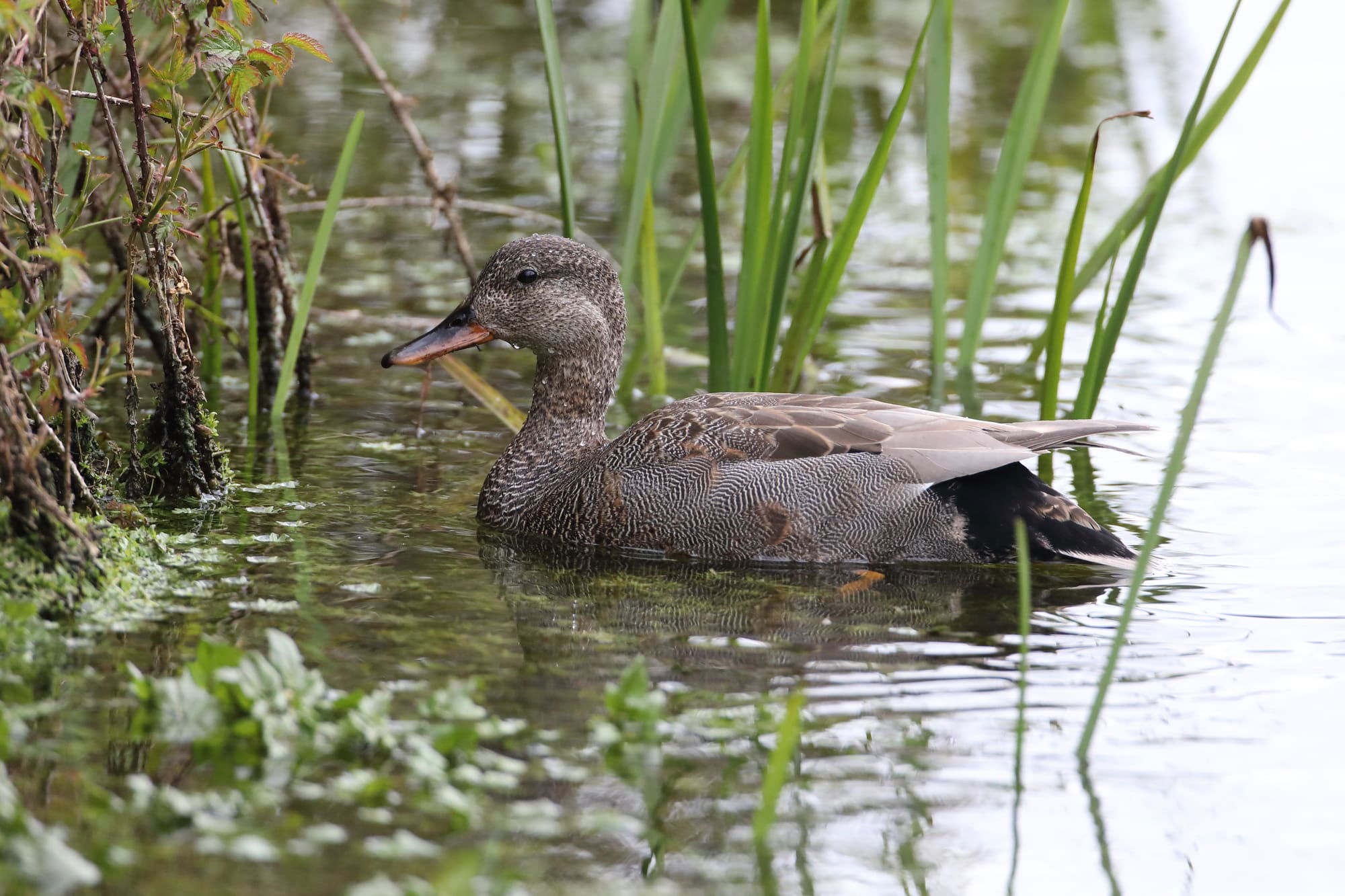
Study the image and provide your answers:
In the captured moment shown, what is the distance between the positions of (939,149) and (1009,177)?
33 centimetres

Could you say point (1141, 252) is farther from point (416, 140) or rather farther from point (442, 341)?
point (416, 140)

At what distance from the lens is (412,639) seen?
495 cm

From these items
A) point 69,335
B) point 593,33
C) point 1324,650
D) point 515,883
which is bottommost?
point 515,883

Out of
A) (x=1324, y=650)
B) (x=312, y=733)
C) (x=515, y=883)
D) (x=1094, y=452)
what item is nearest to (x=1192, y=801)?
(x=1324, y=650)

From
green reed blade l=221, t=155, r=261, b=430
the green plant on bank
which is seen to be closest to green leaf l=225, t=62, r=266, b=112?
the green plant on bank

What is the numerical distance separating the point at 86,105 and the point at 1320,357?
21.7 feet

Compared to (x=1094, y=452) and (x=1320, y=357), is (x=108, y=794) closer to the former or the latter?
(x=1094, y=452)

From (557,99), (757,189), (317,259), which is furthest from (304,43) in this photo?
(757,189)

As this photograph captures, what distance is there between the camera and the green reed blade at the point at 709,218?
599cm

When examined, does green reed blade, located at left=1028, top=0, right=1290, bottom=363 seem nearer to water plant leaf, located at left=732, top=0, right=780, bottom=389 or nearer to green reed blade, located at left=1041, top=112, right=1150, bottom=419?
green reed blade, located at left=1041, top=112, right=1150, bottom=419

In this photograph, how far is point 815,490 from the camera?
6012mm

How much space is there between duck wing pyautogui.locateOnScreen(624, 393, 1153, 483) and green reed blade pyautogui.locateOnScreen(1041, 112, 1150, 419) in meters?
0.49

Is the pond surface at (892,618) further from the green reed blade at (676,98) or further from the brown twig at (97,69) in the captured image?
the green reed blade at (676,98)

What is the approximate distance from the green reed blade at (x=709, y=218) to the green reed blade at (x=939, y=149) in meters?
0.98
